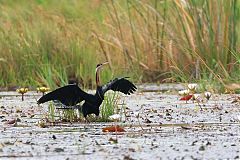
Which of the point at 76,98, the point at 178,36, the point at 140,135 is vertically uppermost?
the point at 178,36

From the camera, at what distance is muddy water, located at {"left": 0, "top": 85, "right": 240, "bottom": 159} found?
527 centimetres

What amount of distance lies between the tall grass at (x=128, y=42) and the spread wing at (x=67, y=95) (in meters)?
3.97

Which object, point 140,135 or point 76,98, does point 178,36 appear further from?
point 140,135

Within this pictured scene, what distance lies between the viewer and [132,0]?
1287cm

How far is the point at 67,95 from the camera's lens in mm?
7219

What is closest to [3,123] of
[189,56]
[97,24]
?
[189,56]

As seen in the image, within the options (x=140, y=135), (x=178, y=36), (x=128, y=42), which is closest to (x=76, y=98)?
(x=140, y=135)

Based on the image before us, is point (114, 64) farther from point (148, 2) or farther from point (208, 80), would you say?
point (208, 80)

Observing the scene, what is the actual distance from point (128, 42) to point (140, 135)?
677 cm

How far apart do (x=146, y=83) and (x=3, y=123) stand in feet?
17.7

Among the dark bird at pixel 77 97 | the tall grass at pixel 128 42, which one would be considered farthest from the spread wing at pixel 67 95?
the tall grass at pixel 128 42

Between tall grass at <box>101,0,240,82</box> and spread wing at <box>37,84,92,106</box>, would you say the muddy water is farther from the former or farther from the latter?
tall grass at <box>101,0,240,82</box>

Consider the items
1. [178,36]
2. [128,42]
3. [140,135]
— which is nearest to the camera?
[140,135]

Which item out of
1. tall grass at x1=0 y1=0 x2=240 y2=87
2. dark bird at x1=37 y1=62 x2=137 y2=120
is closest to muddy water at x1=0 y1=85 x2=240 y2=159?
dark bird at x1=37 y1=62 x2=137 y2=120
